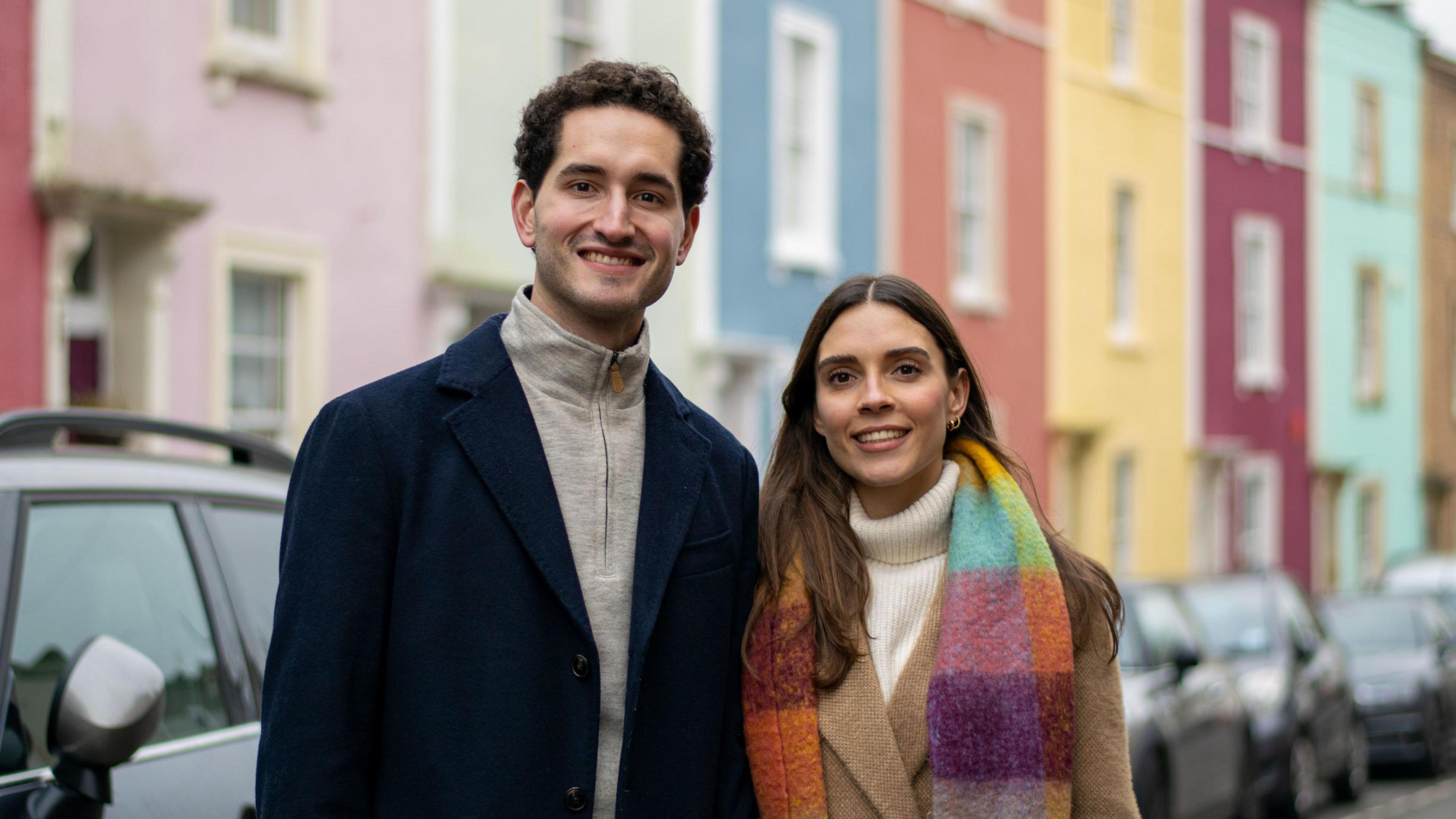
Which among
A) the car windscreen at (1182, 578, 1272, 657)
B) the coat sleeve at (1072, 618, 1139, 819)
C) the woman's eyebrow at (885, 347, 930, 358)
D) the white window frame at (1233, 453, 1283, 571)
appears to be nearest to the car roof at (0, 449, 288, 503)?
the woman's eyebrow at (885, 347, 930, 358)

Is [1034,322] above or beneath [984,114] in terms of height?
beneath

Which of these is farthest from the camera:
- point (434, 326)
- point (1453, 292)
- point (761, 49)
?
point (1453, 292)

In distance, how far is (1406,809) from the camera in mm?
12562

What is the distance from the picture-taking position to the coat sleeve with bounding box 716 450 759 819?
10.0 ft

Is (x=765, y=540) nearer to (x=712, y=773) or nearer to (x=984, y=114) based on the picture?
(x=712, y=773)

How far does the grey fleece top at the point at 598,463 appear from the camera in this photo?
2752 mm

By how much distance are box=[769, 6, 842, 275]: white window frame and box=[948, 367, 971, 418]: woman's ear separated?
13.9m

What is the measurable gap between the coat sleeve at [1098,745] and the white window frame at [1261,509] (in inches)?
966

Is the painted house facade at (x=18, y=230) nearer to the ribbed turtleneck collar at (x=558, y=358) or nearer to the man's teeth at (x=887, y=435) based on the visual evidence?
the man's teeth at (x=887, y=435)

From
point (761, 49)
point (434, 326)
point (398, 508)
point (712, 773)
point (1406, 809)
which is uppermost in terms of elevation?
point (761, 49)

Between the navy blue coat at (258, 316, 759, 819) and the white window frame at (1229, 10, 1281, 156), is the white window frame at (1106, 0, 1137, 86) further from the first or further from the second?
the navy blue coat at (258, 316, 759, 819)

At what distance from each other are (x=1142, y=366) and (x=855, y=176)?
7.48 meters

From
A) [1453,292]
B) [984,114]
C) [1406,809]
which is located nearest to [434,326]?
[1406,809]

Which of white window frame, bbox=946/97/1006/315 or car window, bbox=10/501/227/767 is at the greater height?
white window frame, bbox=946/97/1006/315
